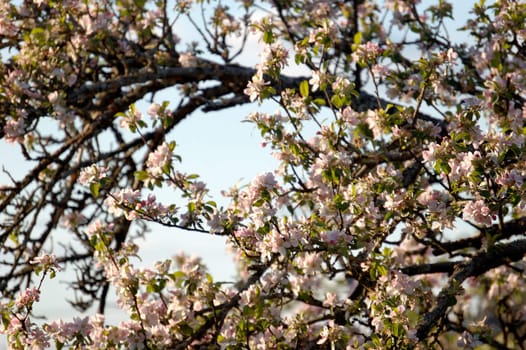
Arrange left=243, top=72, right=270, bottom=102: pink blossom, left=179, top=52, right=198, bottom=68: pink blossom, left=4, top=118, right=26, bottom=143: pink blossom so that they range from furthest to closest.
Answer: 1. left=179, top=52, right=198, bottom=68: pink blossom
2. left=4, top=118, right=26, bottom=143: pink blossom
3. left=243, top=72, right=270, bottom=102: pink blossom

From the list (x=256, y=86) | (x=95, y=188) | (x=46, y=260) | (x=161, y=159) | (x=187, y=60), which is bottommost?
(x=46, y=260)

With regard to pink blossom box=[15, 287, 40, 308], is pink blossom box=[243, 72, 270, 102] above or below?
above

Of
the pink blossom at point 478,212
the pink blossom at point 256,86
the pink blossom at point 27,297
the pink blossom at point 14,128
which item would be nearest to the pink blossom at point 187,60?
the pink blossom at point 14,128

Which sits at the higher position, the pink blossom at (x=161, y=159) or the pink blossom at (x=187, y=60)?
the pink blossom at (x=187, y=60)

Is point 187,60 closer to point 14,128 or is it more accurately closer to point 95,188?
point 14,128

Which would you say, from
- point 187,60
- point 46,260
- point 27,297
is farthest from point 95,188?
point 187,60

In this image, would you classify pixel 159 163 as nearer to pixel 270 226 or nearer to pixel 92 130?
pixel 270 226

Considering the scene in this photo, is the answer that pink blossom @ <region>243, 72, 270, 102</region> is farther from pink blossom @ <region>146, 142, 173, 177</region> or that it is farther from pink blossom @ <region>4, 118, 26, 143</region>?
pink blossom @ <region>4, 118, 26, 143</region>

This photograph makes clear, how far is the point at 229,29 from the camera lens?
7.24 metres

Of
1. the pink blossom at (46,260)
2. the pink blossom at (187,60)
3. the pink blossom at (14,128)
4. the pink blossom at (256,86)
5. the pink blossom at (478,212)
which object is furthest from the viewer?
the pink blossom at (187,60)

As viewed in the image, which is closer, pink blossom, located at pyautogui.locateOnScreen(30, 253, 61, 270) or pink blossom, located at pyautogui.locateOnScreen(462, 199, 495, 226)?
pink blossom, located at pyautogui.locateOnScreen(462, 199, 495, 226)

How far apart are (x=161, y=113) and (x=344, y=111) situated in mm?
1069

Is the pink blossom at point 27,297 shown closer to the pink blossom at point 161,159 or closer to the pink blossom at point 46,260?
the pink blossom at point 46,260

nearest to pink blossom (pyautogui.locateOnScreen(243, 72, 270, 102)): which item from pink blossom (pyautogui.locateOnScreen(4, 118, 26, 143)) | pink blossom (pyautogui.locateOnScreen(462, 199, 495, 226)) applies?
pink blossom (pyautogui.locateOnScreen(462, 199, 495, 226))
